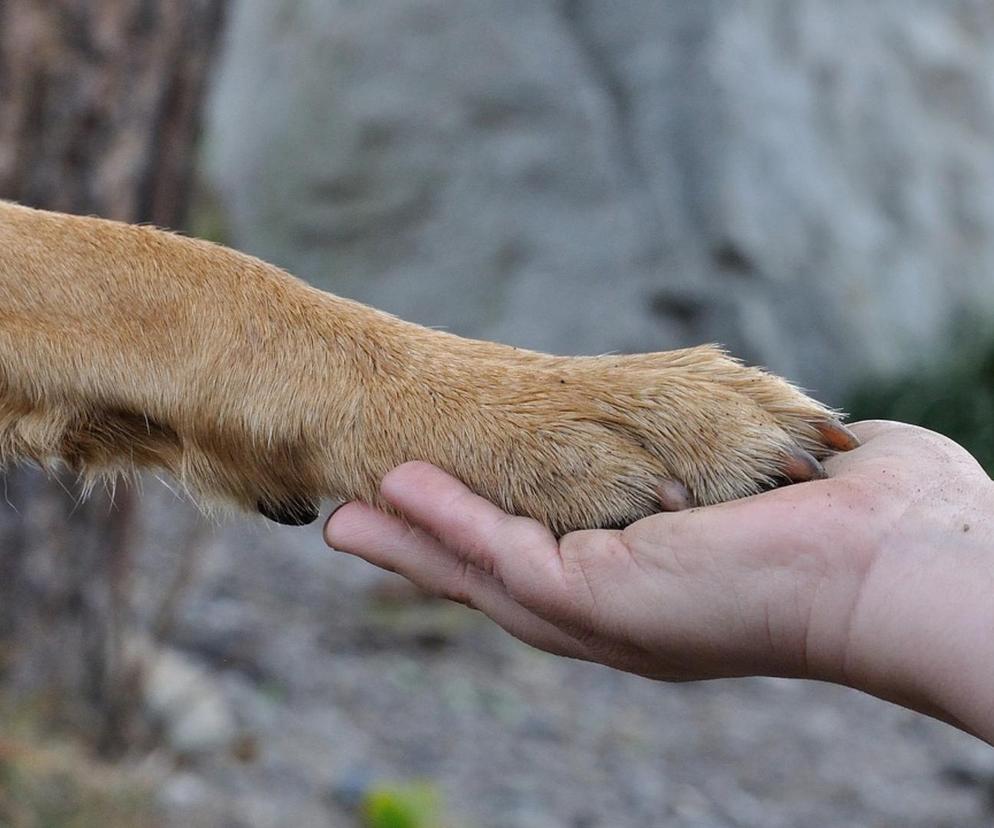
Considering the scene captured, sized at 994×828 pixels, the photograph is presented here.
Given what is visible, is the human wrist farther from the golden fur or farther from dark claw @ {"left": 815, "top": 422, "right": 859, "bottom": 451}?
the golden fur

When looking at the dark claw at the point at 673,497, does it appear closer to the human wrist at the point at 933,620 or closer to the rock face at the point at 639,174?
the human wrist at the point at 933,620

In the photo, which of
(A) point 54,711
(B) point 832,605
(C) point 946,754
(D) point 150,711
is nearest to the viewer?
(B) point 832,605

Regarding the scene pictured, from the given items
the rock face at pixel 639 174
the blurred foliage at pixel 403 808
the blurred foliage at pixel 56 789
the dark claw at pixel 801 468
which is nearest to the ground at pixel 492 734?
the blurred foliage at pixel 56 789

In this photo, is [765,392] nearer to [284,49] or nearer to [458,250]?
[458,250]

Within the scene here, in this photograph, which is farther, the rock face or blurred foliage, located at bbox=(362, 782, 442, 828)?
the rock face

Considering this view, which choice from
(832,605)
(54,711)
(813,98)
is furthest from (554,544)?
(813,98)

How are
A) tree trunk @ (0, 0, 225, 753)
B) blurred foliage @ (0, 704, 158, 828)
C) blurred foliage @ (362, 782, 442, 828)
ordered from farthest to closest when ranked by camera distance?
blurred foliage @ (362, 782, 442, 828), tree trunk @ (0, 0, 225, 753), blurred foliage @ (0, 704, 158, 828)

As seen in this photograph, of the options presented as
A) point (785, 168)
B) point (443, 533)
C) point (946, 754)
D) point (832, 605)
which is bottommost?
point (946, 754)

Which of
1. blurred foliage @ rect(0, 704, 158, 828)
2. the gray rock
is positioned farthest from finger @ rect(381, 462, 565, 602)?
the gray rock
